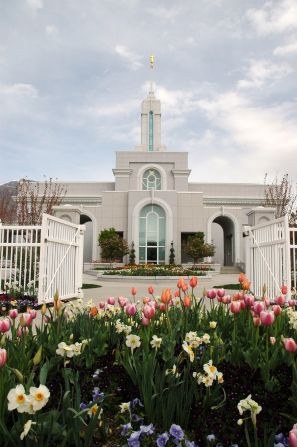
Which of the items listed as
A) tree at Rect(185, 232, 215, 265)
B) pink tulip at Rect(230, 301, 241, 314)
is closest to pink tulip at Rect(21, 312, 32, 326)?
pink tulip at Rect(230, 301, 241, 314)

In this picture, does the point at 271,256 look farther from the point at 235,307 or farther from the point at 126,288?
the point at 126,288

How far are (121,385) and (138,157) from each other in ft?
107

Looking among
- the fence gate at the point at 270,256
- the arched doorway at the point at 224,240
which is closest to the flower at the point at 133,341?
the fence gate at the point at 270,256

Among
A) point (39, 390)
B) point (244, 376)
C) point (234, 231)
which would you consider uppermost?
point (234, 231)

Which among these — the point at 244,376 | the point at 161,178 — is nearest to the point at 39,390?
the point at 244,376

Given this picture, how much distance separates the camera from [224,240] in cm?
3641

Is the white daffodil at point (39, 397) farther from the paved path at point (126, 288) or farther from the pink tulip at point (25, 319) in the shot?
the paved path at point (126, 288)

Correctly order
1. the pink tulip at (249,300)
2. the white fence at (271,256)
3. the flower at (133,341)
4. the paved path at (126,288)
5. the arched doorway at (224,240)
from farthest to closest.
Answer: the arched doorway at (224,240) < the paved path at (126,288) < the white fence at (271,256) < the pink tulip at (249,300) < the flower at (133,341)

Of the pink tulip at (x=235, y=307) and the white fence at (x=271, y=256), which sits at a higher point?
the white fence at (x=271, y=256)

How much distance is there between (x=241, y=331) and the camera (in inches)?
114

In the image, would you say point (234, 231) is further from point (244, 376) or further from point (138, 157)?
point (244, 376)

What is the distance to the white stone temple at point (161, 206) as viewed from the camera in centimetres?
3006

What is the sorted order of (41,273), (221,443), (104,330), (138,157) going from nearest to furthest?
(221,443) < (104,330) < (41,273) < (138,157)

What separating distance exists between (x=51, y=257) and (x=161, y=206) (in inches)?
908
